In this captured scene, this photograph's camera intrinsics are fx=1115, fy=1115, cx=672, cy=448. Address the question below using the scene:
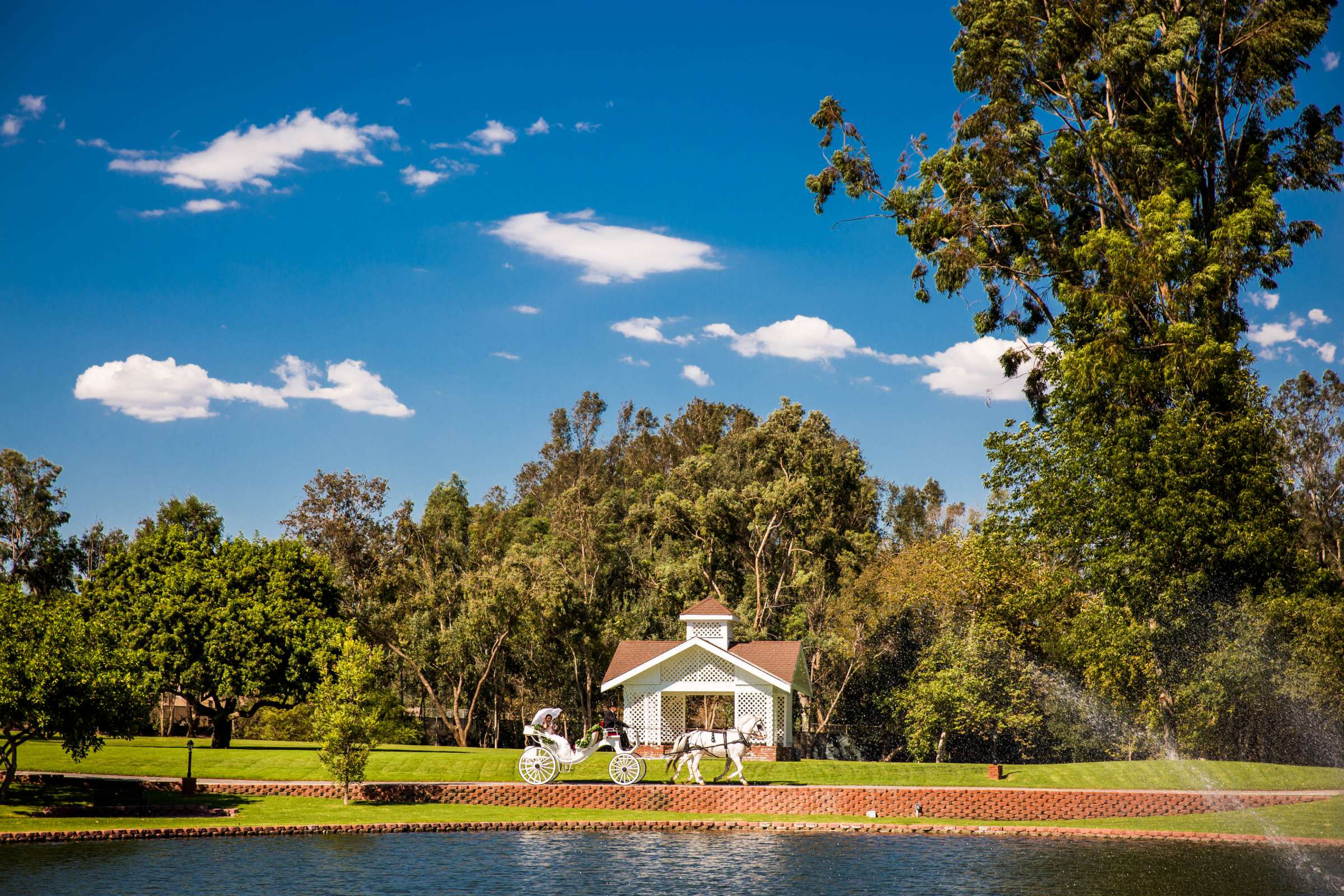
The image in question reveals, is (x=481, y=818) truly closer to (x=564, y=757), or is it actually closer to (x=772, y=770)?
(x=564, y=757)

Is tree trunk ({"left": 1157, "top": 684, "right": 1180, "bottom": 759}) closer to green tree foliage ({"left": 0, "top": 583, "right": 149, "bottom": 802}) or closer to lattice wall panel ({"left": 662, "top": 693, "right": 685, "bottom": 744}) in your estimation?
lattice wall panel ({"left": 662, "top": 693, "right": 685, "bottom": 744})

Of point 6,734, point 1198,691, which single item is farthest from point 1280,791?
point 6,734

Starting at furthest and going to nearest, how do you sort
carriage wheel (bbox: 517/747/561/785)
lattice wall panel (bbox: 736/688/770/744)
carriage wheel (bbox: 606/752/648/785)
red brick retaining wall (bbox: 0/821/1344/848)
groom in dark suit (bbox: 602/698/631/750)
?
lattice wall panel (bbox: 736/688/770/744)
carriage wheel (bbox: 517/747/561/785)
carriage wheel (bbox: 606/752/648/785)
groom in dark suit (bbox: 602/698/631/750)
red brick retaining wall (bbox: 0/821/1344/848)

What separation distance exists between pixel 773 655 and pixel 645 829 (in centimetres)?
1794

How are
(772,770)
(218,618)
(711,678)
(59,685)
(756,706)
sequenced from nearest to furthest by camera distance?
(59,685), (772,770), (218,618), (756,706), (711,678)

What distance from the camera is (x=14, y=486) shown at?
73312 mm

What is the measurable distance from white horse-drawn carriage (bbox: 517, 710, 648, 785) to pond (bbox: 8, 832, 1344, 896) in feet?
17.1

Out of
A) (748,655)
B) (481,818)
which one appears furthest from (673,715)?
(481,818)

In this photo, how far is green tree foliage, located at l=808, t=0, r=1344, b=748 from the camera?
37.7 meters

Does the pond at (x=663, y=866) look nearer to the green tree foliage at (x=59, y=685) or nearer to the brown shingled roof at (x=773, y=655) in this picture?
the green tree foliage at (x=59, y=685)

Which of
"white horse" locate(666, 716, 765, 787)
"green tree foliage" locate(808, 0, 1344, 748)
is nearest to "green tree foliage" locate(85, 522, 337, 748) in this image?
"white horse" locate(666, 716, 765, 787)

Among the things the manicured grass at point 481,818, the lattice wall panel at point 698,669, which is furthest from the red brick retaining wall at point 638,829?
the lattice wall panel at point 698,669

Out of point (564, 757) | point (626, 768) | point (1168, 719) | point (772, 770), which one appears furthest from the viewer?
point (772, 770)

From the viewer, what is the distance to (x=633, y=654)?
1941 inches
